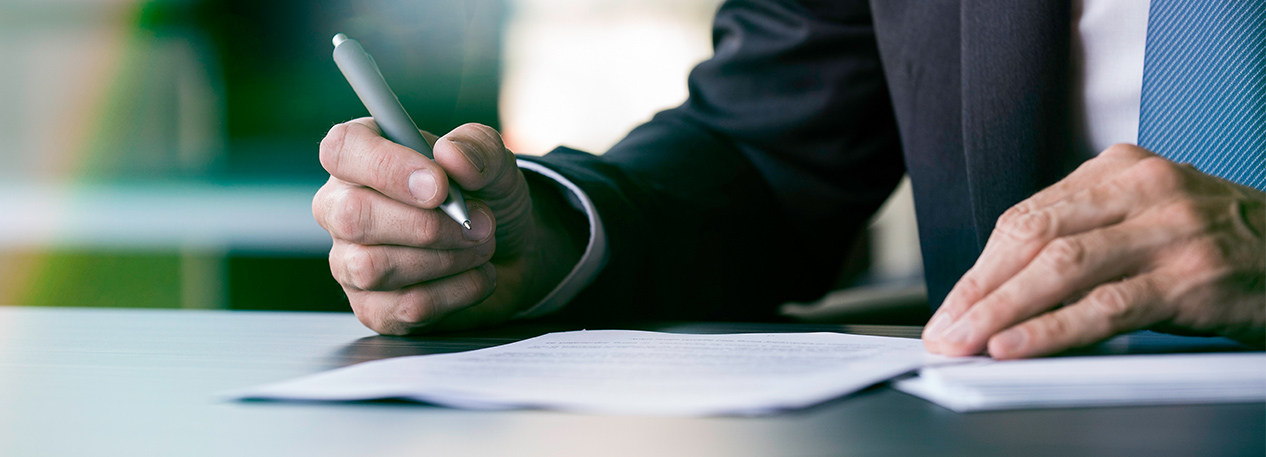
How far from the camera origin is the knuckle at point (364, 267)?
1.60 feet

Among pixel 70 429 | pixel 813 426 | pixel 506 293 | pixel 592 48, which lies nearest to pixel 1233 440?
pixel 813 426

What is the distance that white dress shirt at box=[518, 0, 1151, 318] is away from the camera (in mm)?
634

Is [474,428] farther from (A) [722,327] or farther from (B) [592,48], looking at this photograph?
(B) [592,48]

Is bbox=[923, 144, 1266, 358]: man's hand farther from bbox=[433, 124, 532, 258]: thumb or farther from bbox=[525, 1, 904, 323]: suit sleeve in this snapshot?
bbox=[525, 1, 904, 323]: suit sleeve

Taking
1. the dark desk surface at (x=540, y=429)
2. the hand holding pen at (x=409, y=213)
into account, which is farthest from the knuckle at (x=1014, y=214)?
the hand holding pen at (x=409, y=213)

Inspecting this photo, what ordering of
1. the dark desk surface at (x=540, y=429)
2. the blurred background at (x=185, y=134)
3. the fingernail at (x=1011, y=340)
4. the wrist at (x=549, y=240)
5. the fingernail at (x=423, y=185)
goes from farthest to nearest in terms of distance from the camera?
the blurred background at (x=185, y=134) → the wrist at (x=549, y=240) → the fingernail at (x=423, y=185) → the fingernail at (x=1011, y=340) → the dark desk surface at (x=540, y=429)

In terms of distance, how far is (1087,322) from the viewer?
1.07 feet

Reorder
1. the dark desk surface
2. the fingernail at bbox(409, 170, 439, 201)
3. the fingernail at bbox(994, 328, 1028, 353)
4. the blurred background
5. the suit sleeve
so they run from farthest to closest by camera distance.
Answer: the blurred background, the suit sleeve, the fingernail at bbox(409, 170, 439, 201), the fingernail at bbox(994, 328, 1028, 353), the dark desk surface

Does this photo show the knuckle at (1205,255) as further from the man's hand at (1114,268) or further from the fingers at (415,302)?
the fingers at (415,302)

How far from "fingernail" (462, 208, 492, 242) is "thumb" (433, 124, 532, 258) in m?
0.02

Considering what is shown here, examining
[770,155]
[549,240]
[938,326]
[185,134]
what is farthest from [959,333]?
[185,134]

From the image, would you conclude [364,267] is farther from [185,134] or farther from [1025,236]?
[185,134]

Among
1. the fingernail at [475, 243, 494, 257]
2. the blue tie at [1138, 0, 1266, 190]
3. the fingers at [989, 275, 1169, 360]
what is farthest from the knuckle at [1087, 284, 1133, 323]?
the fingernail at [475, 243, 494, 257]

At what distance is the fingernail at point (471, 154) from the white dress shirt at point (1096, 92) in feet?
0.47
